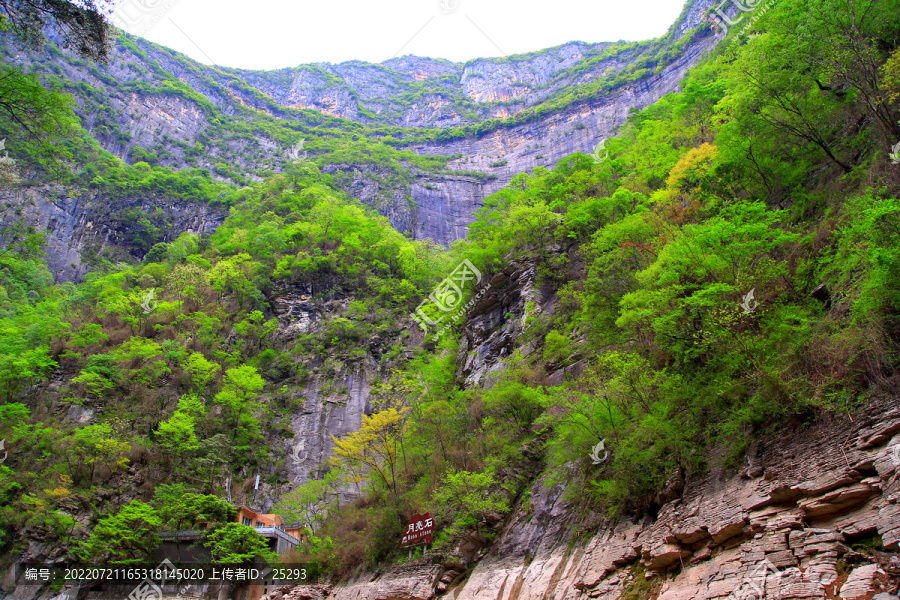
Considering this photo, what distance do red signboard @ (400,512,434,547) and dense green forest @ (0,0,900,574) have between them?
0.63m

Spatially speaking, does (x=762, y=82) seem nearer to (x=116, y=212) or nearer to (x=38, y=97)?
(x=38, y=97)

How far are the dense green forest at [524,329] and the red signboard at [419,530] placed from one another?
0.63 metres

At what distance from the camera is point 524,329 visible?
24.4 metres

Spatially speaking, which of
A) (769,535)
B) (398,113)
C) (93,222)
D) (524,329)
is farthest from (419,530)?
(398,113)

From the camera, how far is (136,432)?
27.5 m

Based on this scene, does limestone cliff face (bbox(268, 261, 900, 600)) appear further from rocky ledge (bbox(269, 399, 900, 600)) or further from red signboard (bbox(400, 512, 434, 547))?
red signboard (bbox(400, 512, 434, 547))

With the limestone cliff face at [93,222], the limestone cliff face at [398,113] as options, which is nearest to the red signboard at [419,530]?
the limestone cliff face at [93,222]

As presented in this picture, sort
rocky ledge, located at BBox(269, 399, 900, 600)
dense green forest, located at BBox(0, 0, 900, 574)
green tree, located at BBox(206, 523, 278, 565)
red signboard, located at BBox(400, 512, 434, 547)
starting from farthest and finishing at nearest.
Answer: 1. green tree, located at BBox(206, 523, 278, 565)
2. red signboard, located at BBox(400, 512, 434, 547)
3. dense green forest, located at BBox(0, 0, 900, 574)
4. rocky ledge, located at BBox(269, 399, 900, 600)

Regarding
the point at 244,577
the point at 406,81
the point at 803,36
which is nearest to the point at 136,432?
the point at 244,577

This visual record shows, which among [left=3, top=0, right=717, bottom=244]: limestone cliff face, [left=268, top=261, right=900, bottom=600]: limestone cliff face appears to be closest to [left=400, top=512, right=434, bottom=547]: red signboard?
[left=268, top=261, right=900, bottom=600]: limestone cliff face

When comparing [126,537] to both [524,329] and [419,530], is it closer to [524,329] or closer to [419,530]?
[419,530]

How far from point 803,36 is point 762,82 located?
1671mm

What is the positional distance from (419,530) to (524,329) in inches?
443

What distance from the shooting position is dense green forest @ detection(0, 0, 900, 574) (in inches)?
392
